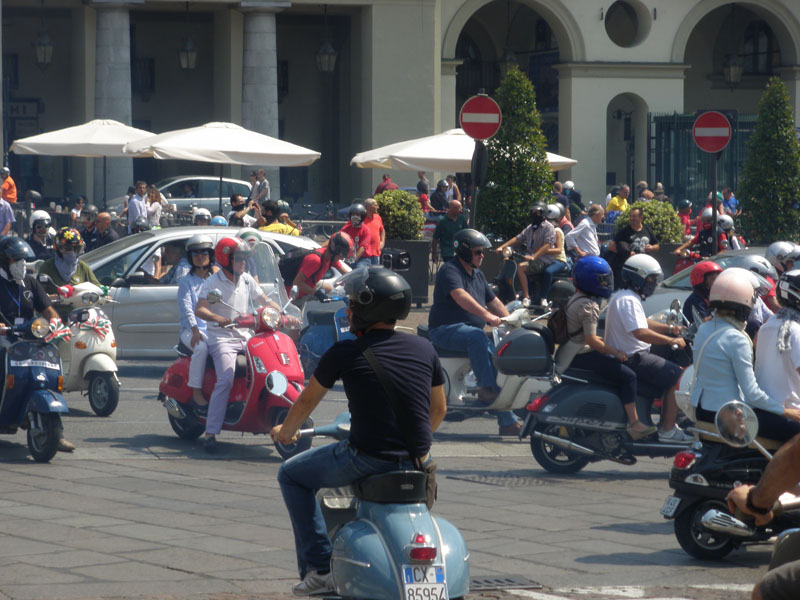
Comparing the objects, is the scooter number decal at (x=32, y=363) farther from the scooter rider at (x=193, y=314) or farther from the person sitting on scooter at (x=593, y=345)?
the person sitting on scooter at (x=593, y=345)

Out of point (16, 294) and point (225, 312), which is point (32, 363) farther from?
point (225, 312)

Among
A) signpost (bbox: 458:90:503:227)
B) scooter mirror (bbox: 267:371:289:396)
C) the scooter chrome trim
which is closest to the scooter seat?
scooter mirror (bbox: 267:371:289:396)

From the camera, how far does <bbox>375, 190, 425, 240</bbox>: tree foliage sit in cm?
2128

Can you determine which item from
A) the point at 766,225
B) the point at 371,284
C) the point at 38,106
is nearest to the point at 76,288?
the point at 371,284

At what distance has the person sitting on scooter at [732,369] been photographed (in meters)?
7.25

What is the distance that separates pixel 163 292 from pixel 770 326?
8.43 metres

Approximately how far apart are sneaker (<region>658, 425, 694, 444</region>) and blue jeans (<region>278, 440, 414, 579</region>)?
15.2ft

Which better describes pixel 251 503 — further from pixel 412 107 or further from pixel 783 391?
pixel 412 107

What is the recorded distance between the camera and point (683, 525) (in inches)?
290

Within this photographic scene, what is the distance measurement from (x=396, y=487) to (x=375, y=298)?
0.72 metres

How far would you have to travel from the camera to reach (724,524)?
671 cm

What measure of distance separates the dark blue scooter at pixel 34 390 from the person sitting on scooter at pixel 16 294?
0.37 ft

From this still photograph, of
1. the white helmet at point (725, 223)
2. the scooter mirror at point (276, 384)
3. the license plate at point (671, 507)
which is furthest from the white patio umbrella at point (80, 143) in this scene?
the scooter mirror at point (276, 384)

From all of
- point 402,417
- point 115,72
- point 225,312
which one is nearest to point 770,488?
point 402,417
